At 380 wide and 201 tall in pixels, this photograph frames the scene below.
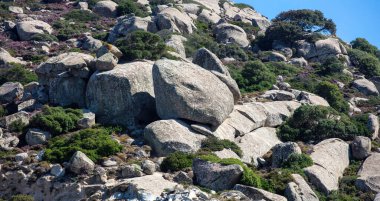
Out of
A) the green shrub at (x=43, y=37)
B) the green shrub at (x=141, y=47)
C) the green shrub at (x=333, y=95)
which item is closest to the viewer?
the green shrub at (x=141, y=47)

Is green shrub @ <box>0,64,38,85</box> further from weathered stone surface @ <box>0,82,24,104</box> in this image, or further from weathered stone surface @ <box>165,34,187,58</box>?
weathered stone surface @ <box>165,34,187,58</box>

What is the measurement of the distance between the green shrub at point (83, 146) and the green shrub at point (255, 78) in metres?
20.9

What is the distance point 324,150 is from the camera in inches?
1639

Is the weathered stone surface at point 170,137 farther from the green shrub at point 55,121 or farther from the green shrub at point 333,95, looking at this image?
the green shrub at point 333,95

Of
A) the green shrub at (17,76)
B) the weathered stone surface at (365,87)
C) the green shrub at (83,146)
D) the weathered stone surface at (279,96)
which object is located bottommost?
the green shrub at (17,76)

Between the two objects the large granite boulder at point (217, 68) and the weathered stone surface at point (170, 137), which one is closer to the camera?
the weathered stone surface at point (170, 137)

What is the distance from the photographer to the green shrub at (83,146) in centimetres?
3503

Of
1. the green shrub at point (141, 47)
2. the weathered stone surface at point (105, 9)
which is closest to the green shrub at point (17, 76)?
the green shrub at point (141, 47)

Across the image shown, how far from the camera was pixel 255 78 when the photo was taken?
189 feet

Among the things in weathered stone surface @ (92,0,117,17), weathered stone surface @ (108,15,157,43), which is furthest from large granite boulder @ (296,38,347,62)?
weathered stone surface @ (92,0,117,17)

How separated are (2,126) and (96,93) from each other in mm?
6602

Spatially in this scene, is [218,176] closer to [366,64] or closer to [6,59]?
[6,59]

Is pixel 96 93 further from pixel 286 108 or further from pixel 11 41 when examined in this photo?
pixel 11 41

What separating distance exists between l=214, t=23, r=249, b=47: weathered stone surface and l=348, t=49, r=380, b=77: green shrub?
13.1 m
